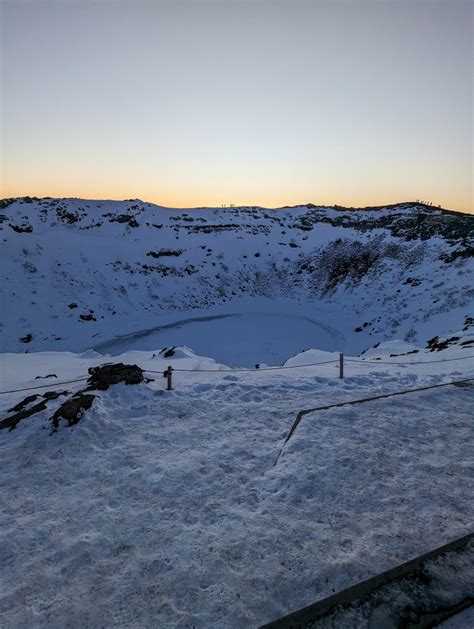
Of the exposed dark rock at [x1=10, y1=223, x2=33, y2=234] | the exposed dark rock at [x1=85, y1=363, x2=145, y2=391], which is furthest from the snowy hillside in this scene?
the exposed dark rock at [x1=85, y1=363, x2=145, y2=391]

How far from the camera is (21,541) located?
170 inches

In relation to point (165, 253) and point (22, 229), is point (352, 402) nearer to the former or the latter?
point (165, 253)

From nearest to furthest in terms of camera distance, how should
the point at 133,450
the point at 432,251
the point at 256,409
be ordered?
the point at 133,450
the point at 256,409
the point at 432,251

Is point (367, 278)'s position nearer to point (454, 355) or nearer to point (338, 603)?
point (454, 355)

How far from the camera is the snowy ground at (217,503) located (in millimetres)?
3537

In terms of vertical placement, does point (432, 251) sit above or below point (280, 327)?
above

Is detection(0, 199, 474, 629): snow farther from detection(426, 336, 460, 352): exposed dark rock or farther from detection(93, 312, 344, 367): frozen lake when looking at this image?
detection(93, 312, 344, 367): frozen lake

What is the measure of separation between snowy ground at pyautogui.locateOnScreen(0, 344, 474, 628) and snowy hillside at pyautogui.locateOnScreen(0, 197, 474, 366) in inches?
573

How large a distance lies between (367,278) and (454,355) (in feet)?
76.6

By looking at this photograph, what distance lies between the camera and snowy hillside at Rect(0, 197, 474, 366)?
84.4 feet

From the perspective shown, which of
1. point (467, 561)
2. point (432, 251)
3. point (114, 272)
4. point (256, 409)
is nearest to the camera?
point (467, 561)

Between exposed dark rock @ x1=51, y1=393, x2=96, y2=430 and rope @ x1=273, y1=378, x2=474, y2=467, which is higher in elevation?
exposed dark rock @ x1=51, y1=393, x2=96, y2=430

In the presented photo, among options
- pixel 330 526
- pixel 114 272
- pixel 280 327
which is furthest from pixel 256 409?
pixel 114 272

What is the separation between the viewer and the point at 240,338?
2716 centimetres
